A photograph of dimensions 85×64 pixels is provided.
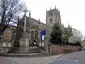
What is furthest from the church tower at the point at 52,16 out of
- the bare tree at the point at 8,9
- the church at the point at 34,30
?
the bare tree at the point at 8,9

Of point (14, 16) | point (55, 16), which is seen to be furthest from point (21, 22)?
point (55, 16)

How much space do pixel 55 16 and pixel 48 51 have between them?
71670 millimetres

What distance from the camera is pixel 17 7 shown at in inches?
1762

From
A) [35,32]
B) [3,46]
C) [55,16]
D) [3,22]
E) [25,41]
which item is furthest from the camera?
[55,16]

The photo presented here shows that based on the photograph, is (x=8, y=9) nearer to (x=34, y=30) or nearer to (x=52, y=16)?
(x=34, y=30)

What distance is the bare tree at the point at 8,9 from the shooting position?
142 ft

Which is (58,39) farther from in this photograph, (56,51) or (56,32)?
(56,51)

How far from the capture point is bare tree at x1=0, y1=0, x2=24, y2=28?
43.2 meters

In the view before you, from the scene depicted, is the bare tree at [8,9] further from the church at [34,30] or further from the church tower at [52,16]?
the church tower at [52,16]

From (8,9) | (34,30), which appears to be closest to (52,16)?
(34,30)

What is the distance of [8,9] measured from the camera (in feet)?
144

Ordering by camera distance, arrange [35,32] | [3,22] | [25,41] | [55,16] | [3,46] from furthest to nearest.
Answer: [55,16] → [35,32] → [3,22] → [3,46] → [25,41]

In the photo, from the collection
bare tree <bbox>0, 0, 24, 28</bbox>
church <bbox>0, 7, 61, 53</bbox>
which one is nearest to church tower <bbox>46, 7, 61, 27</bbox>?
church <bbox>0, 7, 61, 53</bbox>

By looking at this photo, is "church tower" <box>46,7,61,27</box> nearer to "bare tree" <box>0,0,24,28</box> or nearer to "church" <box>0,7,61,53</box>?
"church" <box>0,7,61,53</box>
